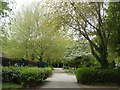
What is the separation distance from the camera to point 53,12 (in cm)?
1403

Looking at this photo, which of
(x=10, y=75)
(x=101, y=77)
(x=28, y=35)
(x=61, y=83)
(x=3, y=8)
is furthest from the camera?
(x=28, y=35)

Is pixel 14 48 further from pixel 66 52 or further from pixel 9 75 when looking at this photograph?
pixel 9 75

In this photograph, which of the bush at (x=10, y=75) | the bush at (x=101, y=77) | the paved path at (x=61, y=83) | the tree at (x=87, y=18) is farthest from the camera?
the tree at (x=87, y=18)

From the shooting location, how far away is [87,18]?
14.6 m

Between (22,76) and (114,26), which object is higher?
(114,26)

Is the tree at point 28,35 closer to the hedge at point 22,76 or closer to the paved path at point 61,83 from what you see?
the paved path at point 61,83

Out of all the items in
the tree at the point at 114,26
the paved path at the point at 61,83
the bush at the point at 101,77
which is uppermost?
the tree at the point at 114,26

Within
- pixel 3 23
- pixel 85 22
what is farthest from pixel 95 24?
pixel 3 23

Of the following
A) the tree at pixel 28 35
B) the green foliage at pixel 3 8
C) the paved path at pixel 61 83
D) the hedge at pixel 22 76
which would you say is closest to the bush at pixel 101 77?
the paved path at pixel 61 83

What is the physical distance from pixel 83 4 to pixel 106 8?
6.62ft

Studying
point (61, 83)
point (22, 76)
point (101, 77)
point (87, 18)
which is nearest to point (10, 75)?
point (22, 76)

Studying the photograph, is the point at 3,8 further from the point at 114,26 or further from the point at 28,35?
the point at 28,35

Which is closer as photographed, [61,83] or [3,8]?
[3,8]

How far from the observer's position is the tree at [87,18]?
13.7m
